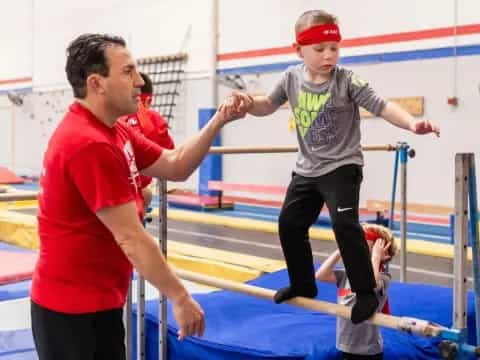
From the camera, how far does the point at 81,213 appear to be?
1.72 metres

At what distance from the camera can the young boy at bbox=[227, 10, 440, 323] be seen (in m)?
2.27

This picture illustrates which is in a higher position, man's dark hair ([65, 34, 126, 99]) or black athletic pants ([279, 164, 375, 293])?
man's dark hair ([65, 34, 126, 99])

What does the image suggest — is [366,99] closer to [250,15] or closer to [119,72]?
[119,72]

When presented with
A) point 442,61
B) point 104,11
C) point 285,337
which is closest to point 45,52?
point 104,11

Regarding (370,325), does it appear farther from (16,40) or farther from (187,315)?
(16,40)

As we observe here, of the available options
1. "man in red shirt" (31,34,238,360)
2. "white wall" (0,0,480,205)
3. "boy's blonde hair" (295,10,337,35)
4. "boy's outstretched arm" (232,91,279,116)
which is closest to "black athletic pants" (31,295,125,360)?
"man in red shirt" (31,34,238,360)

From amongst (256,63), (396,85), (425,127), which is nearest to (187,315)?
(425,127)

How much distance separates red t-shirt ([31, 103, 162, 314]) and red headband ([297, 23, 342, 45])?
0.89 m

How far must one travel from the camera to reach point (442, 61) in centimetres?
790

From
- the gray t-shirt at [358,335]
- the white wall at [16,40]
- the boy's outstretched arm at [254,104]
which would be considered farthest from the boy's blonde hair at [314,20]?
the white wall at [16,40]

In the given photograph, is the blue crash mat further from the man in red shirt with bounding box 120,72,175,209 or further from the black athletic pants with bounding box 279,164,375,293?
the man in red shirt with bounding box 120,72,175,209

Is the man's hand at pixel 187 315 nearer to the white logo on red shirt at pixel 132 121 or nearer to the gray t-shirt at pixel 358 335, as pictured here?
the gray t-shirt at pixel 358 335

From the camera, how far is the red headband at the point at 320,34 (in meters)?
2.35

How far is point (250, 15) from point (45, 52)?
668 centimetres
